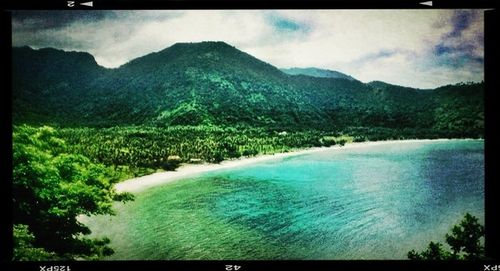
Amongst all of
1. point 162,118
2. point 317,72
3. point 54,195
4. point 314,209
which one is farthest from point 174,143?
point 317,72

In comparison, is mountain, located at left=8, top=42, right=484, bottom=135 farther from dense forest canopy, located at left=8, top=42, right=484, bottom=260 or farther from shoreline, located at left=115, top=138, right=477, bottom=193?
shoreline, located at left=115, top=138, right=477, bottom=193

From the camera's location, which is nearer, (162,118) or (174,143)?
(174,143)
